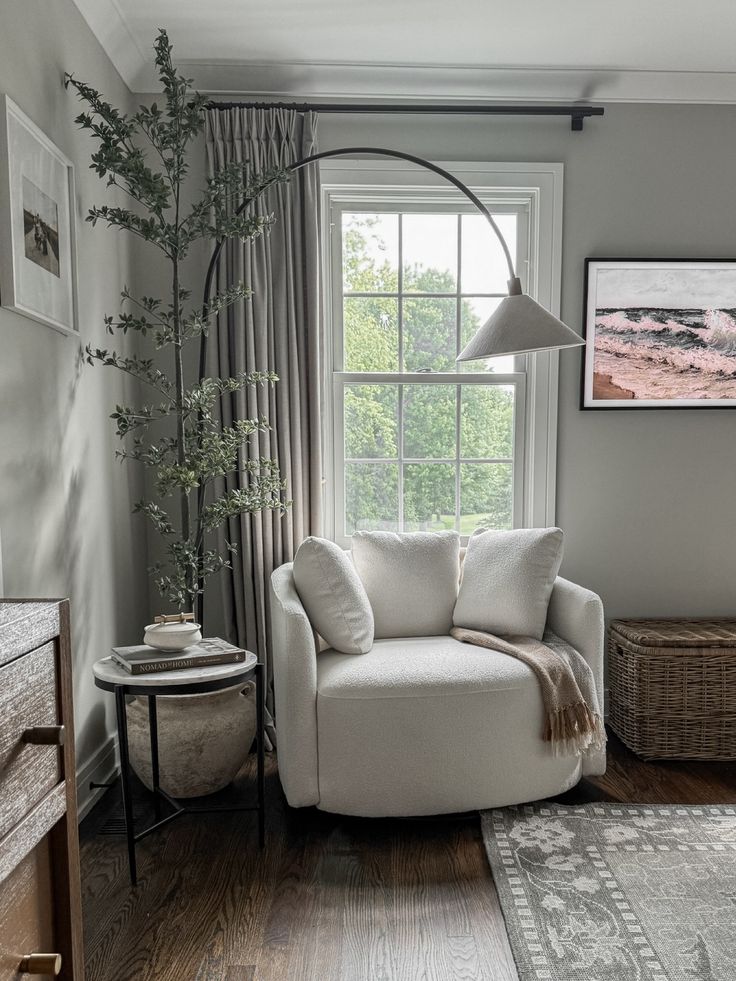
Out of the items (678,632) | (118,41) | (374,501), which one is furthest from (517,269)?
(118,41)

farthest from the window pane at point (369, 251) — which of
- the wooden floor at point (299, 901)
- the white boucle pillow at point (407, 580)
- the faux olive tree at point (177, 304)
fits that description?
the wooden floor at point (299, 901)

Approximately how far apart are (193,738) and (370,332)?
184 centimetres

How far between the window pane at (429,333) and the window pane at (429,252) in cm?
6

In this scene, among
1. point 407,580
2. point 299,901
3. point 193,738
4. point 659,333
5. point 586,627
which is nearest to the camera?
point 299,901

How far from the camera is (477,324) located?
11.3ft

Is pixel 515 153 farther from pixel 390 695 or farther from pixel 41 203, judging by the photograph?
pixel 390 695

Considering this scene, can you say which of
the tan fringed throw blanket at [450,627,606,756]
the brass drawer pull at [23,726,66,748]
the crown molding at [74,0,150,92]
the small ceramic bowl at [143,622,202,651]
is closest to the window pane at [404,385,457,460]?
the tan fringed throw blanket at [450,627,606,756]

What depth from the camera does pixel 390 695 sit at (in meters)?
2.39

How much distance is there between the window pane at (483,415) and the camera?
346 cm

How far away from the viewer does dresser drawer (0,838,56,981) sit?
3.13 ft

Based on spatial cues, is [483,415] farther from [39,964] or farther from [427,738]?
[39,964]

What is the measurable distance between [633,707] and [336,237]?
2271 millimetres

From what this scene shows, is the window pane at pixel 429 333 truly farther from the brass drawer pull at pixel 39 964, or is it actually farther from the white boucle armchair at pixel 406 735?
the brass drawer pull at pixel 39 964

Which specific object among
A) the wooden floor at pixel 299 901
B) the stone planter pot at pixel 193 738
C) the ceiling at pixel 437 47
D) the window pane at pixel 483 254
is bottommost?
the wooden floor at pixel 299 901
